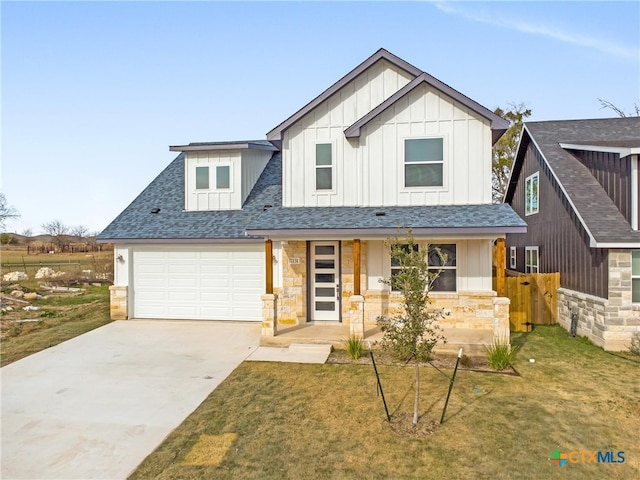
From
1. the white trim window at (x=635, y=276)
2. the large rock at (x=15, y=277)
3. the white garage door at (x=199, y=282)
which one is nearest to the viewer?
the white trim window at (x=635, y=276)

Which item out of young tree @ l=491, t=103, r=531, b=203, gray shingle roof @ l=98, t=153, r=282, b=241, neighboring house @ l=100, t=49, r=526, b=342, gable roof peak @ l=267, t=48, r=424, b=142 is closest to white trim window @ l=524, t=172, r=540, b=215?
neighboring house @ l=100, t=49, r=526, b=342

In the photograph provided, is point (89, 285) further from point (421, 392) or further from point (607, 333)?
point (607, 333)

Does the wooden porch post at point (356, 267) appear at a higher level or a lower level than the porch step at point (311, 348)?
higher

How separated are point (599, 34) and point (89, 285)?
2958 centimetres

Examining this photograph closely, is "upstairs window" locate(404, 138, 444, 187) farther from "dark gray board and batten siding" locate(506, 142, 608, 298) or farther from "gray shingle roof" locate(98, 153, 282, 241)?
"gray shingle roof" locate(98, 153, 282, 241)

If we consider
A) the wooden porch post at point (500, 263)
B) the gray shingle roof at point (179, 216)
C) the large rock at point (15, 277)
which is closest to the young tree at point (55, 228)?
the large rock at point (15, 277)

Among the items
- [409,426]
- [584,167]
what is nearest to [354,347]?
[409,426]

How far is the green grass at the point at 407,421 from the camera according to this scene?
4895 mm

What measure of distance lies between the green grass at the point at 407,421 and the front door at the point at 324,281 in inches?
129

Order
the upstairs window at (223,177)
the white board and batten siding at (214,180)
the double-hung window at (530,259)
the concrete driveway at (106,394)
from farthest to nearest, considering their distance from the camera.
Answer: the double-hung window at (530,259), the upstairs window at (223,177), the white board and batten siding at (214,180), the concrete driveway at (106,394)

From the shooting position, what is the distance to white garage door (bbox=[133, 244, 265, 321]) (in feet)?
43.1

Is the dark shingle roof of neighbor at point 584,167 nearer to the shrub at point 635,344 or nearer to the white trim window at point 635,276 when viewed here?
the white trim window at point 635,276

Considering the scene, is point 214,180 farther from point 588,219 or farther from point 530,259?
point 530,259

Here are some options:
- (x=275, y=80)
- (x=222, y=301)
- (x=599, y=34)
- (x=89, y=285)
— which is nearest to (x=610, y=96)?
(x=599, y=34)
